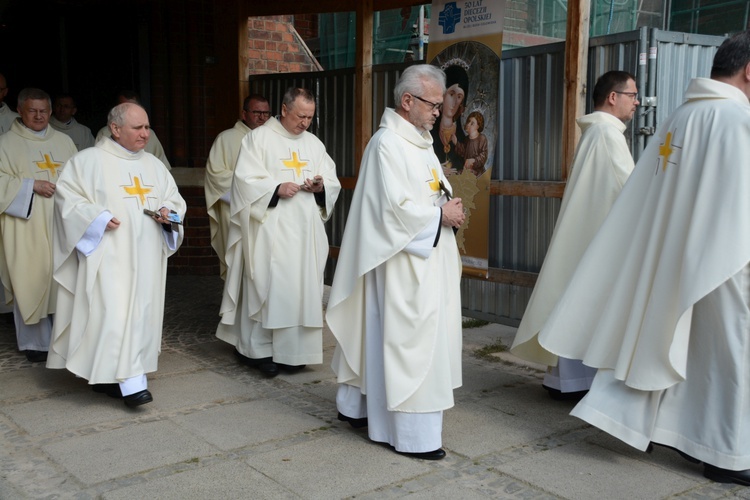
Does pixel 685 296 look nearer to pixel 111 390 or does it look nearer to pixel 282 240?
pixel 282 240

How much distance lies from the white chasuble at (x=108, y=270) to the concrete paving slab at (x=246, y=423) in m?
0.54

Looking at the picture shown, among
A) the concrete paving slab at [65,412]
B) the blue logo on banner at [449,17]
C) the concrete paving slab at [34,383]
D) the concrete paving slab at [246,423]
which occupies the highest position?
the blue logo on banner at [449,17]

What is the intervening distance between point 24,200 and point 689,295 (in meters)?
4.77

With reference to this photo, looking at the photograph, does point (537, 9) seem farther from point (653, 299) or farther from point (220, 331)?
point (653, 299)

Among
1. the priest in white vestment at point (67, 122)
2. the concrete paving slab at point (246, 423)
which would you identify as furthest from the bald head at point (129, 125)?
the priest in white vestment at point (67, 122)

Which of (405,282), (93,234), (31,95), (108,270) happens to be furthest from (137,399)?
(31,95)

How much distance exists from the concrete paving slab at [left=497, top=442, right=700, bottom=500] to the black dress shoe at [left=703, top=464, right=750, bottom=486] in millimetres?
85

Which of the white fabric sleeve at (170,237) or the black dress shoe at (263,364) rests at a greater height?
the white fabric sleeve at (170,237)

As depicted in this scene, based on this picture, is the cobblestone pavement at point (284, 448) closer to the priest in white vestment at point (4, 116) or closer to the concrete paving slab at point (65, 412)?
the concrete paving slab at point (65, 412)

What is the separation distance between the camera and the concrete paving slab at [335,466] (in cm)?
385

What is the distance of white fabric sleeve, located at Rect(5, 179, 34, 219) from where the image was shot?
6.29 meters

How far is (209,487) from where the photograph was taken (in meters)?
3.84

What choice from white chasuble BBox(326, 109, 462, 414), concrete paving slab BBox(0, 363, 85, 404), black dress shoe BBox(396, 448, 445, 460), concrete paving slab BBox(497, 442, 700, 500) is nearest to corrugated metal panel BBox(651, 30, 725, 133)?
white chasuble BBox(326, 109, 462, 414)

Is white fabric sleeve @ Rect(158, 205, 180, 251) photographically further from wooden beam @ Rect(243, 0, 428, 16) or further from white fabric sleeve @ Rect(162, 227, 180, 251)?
wooden beam @ Rect(243, 0, 428, 16)
